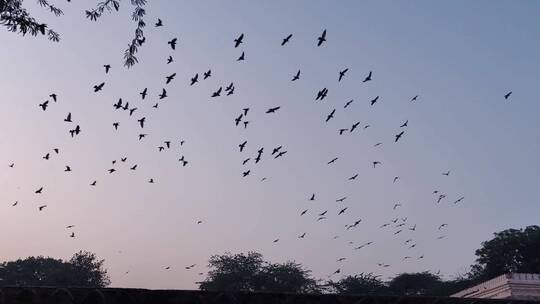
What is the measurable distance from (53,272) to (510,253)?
2552 inches

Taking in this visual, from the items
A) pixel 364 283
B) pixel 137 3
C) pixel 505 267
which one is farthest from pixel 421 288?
pixel 137 3

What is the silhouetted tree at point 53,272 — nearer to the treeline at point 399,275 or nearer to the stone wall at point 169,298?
the treeline at point 399,275

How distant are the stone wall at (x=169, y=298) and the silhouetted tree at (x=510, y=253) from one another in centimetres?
6794

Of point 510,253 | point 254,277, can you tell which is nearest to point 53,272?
point 254,277

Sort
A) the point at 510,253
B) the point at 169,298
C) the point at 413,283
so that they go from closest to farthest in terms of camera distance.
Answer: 1. the point at 169,298
2. the point at 510,253
3. the point at 413,283

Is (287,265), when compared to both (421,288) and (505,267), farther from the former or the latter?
(505,267)

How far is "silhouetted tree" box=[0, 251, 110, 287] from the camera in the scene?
277 feet

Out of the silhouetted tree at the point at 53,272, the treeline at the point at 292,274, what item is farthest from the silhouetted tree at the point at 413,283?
the silhouetted tree at the point at 53,272

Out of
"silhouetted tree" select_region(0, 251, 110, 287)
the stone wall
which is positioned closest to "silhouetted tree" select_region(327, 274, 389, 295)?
"silhouetted tree" select_region(0, 251, 110, 287)

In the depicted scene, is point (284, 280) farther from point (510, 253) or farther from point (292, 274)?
point (510, 253)

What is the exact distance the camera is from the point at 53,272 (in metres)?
84.9

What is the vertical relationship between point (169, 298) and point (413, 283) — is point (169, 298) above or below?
below

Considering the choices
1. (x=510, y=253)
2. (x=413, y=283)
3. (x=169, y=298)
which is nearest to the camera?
(x=169, y=298)

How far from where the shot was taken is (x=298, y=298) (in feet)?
40.9
